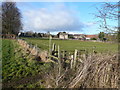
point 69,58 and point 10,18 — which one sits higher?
point 10,18

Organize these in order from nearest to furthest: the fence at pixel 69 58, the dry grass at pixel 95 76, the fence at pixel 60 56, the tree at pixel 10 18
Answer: the dry grass at pixel 95 76, the fence at pixel 69 58, the fence at pixel 60 56, the tree at pixel 10 18

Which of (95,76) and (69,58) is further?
(69,58)

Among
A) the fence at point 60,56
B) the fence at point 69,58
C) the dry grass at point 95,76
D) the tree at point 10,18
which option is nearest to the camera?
the dry grass at point 95,76

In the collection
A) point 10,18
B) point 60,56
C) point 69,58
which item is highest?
point 10,18

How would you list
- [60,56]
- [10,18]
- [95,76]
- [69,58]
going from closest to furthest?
[95,76] → [60,56] → [69,58] → [10,18]

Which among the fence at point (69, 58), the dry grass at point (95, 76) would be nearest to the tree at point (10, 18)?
the fence at point (69, 58)

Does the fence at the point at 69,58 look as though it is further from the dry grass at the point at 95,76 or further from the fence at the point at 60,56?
the dry grass at the point at 95,76

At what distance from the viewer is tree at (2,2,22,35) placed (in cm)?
3875

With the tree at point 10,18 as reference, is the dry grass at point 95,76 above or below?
below

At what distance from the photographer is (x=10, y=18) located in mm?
38781

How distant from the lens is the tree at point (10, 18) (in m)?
38.8

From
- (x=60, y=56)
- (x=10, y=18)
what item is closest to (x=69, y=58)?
(x=60, y=56)

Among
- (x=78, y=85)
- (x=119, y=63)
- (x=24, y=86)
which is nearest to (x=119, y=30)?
(x=119, y=63)

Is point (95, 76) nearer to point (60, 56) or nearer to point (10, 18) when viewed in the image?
point (60, 56)
